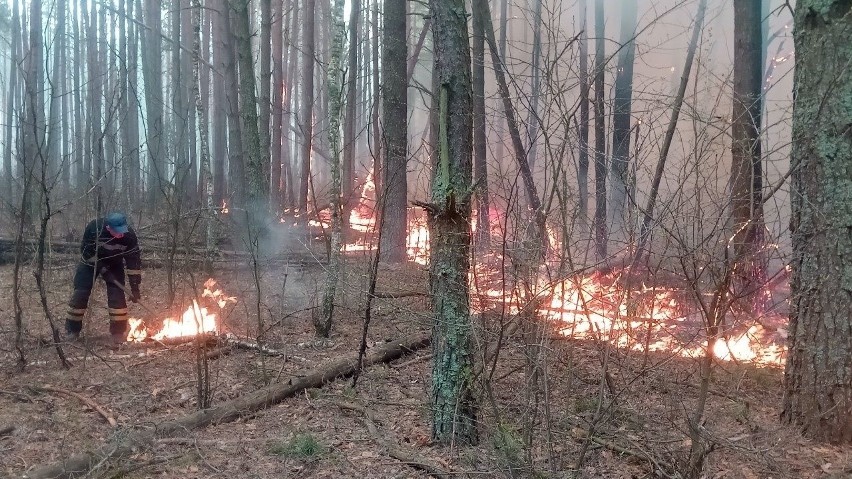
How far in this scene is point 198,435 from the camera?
4.84 metres

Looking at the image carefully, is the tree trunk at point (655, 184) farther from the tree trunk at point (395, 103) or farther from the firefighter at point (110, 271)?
the firefighter at point (110, 271)

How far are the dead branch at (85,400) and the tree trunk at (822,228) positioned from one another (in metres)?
5.17

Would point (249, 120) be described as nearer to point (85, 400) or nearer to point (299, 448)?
point (85, 400)

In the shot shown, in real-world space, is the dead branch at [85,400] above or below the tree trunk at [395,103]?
below

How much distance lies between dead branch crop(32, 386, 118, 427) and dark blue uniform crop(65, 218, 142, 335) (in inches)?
67.5

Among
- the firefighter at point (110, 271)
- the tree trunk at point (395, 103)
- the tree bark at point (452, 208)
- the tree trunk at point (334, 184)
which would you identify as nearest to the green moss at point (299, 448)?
the tree bark at point (452, 208)

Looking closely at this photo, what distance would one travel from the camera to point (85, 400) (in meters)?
5.22

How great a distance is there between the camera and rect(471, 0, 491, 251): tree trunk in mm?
5578

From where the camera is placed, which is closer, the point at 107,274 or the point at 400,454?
the point at 400,454

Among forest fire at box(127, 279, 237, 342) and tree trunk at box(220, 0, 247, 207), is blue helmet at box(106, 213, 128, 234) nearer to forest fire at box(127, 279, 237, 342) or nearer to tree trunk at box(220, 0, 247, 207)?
forest fire at box(127, 279, 237, 342)

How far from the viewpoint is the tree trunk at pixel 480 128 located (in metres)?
5.58

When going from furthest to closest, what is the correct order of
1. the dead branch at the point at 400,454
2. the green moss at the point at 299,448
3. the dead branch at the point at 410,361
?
the dead branch at the point at 410,361
the green moss at the point at 299,448
the dead branch at the point at 400,454

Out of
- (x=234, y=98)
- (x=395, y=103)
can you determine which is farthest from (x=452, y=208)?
(x=234, y=98)

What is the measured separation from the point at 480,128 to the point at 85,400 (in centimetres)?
825
